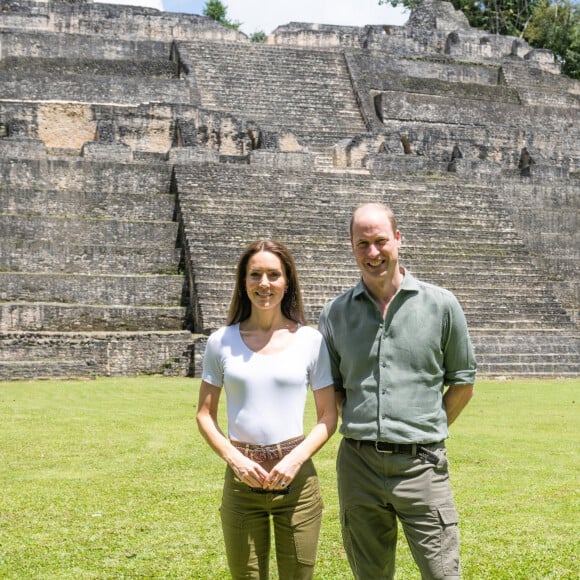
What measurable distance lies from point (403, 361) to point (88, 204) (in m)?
12.7

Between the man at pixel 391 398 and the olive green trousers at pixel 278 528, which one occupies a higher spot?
the man at pixel 391 398

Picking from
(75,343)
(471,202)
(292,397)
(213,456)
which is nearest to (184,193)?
(75,343)

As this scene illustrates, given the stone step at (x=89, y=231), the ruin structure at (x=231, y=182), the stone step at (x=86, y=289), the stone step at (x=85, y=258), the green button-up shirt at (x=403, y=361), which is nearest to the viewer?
the green button-up shirt at (x=403, y=361)

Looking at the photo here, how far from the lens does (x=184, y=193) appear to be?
15180 mm

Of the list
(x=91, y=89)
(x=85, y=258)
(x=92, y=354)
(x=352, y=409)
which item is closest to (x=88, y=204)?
(x=85, y=258)

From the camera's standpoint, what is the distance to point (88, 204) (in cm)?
1484

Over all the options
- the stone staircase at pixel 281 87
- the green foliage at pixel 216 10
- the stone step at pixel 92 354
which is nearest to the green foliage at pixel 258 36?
the green foliage at pixel 216 10

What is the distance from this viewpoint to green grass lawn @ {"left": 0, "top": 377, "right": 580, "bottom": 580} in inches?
154

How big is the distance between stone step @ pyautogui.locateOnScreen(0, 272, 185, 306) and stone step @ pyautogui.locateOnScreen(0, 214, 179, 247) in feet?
3.15

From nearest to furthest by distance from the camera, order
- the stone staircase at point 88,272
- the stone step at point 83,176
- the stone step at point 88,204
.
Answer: the stone staircase at point 88,272 < the stone step at point 88,204 < the stone step at point 83,176

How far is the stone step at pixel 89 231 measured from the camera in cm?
1401

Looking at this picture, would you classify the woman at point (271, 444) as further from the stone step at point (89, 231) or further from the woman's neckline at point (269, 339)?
the stone step at point (89, 231)

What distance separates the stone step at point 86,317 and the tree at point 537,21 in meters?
22.7

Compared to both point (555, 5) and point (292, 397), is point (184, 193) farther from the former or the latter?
point (555, 5)
